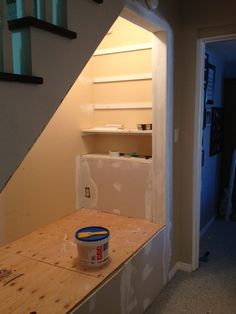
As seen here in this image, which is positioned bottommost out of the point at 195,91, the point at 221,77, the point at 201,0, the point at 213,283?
the point at 213,283

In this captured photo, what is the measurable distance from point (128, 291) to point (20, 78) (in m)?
1.56

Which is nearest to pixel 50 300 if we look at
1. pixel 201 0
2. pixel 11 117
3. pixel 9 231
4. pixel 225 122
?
pixel 9 231

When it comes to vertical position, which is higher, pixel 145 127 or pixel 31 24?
pixel 31 24

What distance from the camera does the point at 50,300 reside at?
62.4 inches

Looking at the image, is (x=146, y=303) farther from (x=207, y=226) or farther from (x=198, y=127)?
(x=207, y=226)

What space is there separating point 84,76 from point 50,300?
2019 millimetres

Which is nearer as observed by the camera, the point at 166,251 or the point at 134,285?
the point at 134,285

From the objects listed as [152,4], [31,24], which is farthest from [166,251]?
[31,24]

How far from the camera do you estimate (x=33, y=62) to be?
46.1 inches

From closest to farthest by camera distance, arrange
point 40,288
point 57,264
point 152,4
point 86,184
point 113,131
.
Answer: point 40,288
point 57,264
point 152,4
point 113,131
point 86,184

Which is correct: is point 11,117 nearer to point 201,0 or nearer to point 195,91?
point 195,91

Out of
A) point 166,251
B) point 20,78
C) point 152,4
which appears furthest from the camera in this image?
point 166,251

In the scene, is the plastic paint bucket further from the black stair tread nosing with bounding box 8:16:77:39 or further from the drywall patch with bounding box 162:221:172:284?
the black stair tread nosing with bounding box 8:16:77:39

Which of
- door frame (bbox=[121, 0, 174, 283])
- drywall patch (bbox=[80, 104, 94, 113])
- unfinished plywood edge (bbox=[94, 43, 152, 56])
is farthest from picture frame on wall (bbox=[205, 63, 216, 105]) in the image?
drywall patch (bbox=[80, 104, 94, 113])
